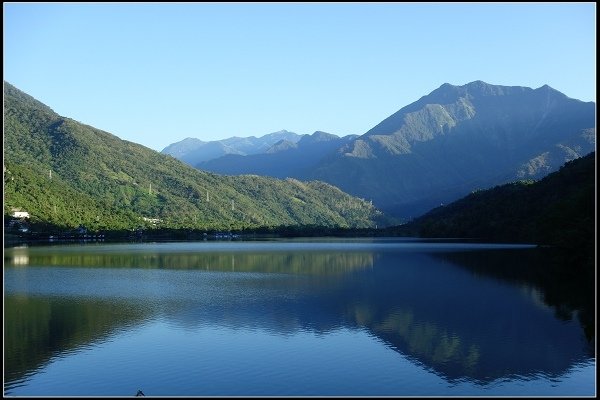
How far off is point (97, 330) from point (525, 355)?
23623 millimetres

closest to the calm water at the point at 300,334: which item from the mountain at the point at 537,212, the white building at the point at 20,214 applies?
the mountain at the point at 537,212

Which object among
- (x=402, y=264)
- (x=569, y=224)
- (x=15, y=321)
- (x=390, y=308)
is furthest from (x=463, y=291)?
(x=15, y=321)

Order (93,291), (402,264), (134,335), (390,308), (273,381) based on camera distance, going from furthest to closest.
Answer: (402,264)
(93,291)
(390,308)
(134,335)
(273,381)

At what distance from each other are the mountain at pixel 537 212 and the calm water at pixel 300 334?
452 cm

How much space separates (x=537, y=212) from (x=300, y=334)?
314ft

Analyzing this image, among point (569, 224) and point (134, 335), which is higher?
point (569, 224)

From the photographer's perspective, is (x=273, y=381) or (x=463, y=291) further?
(x=463, y=291)

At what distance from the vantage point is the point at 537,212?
120 meters

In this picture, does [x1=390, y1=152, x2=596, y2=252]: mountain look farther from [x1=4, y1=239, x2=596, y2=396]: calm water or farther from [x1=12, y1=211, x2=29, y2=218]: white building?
[x1=12, y1=211, x2=29, y2=218]: white building

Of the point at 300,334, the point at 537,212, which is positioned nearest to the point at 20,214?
the point at 537,212

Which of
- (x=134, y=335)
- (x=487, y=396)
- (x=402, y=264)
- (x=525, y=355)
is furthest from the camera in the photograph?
(x=402, y=264)

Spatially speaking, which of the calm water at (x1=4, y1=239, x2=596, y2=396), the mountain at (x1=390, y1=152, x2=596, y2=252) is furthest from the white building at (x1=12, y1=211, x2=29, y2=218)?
the mountain at (x1=390, y1=152, x2=596, y2=252)

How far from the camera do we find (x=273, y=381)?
86.9ft

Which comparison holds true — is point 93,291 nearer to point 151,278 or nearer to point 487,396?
point 151,278
